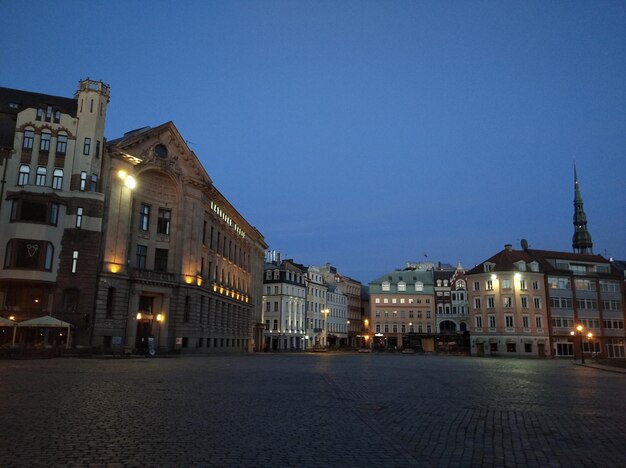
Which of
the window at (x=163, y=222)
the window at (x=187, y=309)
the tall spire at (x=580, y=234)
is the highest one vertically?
the tall spire at (x=580, y=234)

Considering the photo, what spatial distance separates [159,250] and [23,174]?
15.9m

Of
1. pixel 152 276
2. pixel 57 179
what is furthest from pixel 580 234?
pixel 57 179

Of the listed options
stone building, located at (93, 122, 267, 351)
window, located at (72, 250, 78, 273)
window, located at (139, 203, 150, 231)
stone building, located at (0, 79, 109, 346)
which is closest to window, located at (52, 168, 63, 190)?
stone building, located at (0, 79, 109, 346)

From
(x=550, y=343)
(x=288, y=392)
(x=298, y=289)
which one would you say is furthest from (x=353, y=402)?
(x=298, y=289)

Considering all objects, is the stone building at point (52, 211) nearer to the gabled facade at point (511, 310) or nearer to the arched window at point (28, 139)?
the arched window at point (28, 139)

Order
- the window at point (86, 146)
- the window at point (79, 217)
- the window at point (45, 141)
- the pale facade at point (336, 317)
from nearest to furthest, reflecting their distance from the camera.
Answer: the window at point (79, 217) < the window at point (45, 141) < the window at point (86, 146) < the pale facade at point (336, 317)

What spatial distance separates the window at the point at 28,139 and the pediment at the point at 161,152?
6980 millimetres

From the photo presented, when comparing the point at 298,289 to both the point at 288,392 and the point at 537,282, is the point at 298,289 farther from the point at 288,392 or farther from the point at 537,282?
the point at 288,392

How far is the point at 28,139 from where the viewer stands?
1959 inches

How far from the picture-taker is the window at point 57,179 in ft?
163

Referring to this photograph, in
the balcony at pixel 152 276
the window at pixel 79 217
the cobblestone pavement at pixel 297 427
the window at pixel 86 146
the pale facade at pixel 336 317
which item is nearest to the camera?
the cobblestone pavement at pixel 297 427

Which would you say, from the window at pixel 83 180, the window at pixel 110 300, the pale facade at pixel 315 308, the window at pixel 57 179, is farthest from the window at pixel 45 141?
the pale facade at pixel 315 308

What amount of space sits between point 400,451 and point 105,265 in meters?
47.6

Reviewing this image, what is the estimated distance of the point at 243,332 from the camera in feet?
276
